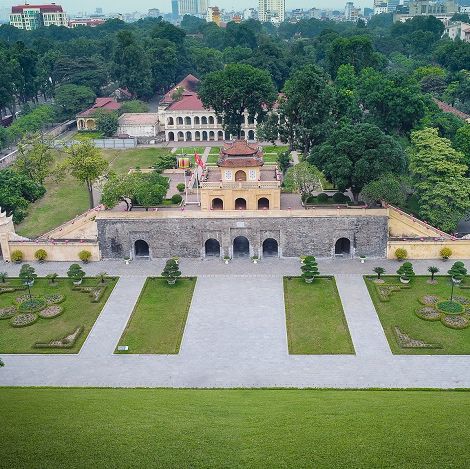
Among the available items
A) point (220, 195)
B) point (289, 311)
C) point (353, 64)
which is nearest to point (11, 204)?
point (220, 195)

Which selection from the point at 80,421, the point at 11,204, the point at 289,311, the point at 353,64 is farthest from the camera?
the point at 353,64

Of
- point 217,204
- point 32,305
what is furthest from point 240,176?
point 32,305

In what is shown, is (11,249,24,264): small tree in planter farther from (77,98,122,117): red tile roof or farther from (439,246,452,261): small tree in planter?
(77,98,122,117): red tile roof

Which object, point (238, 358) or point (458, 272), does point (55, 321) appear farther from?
point (458, 272)

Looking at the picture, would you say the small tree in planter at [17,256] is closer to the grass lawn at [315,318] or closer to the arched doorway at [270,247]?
the arched doorway at [270,247]

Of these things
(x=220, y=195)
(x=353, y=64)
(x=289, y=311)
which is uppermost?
(x=353, y=64)

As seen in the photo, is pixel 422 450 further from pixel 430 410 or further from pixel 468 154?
pixel 468 154

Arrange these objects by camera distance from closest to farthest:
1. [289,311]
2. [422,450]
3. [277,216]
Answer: [422,450] < [289,311] < [277,216]
